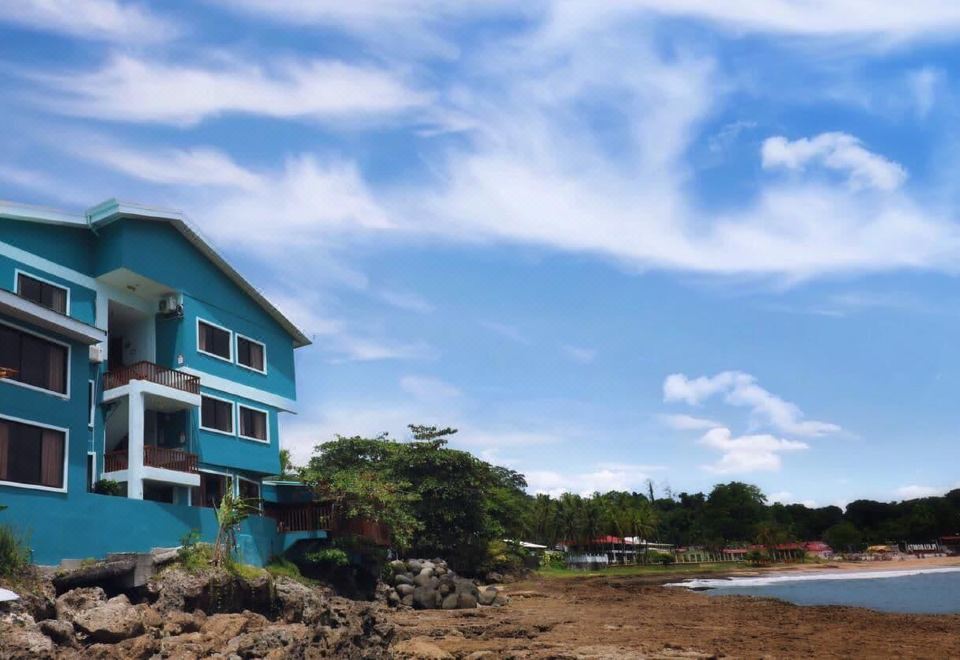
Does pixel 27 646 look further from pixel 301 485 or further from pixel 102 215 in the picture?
pixel 301 485

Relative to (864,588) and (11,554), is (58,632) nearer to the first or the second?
(11,554)

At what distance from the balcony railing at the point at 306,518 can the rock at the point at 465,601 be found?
20.7 ft

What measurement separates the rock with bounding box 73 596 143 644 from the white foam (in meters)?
41.4

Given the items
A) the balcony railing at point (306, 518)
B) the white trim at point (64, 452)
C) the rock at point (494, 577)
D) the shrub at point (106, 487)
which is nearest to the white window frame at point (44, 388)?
the white trim at point (64, 452)

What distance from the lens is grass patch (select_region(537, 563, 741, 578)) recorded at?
68.1 metres

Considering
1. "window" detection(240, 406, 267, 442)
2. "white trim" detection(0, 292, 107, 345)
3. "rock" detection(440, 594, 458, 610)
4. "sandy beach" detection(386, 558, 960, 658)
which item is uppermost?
"white trim" detection(0, 292, 107, 345)

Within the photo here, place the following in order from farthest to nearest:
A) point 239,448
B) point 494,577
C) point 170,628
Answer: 1. point 494,577
2. point 239,448
3. point 170,628

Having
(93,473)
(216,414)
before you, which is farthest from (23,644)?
(216,414)

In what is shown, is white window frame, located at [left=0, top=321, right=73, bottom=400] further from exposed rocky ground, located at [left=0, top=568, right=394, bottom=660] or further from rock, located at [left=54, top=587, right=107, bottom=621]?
rock, located at [left=54, top=587, right=107, bottom=621]

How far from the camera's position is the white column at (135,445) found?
24.8 metres

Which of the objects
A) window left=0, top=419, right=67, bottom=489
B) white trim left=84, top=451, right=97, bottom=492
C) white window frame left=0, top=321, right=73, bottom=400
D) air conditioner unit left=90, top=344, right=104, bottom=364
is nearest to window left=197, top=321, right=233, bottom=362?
air conditioner unit left=90, top=344, right=104, bottom=364

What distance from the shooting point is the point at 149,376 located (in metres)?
26.7

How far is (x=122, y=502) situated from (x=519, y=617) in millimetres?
13224

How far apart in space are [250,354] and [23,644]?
18713mm
